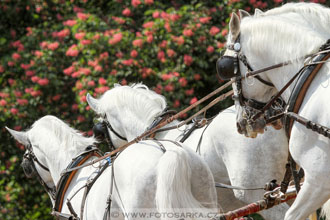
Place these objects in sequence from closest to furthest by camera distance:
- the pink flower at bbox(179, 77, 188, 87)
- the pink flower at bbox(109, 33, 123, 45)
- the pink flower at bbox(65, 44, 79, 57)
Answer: the pink flower at bbox(179, 77, 188, 87), the pink flower at bbox(109, 33, 123, 45), the pink flower at bbox(65, 44, 79, 57)

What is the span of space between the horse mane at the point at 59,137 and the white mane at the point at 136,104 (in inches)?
13.9

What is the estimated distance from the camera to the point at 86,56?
750 centimetres

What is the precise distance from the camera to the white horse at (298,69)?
3.27m

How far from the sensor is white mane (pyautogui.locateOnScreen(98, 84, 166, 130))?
488 centimetres

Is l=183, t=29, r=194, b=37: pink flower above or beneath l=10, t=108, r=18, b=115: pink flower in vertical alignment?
above

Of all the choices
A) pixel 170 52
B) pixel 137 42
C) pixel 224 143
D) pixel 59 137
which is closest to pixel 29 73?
pixel 137 42

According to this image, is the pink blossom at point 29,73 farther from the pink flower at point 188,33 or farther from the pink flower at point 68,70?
the pink flower at point 188,33

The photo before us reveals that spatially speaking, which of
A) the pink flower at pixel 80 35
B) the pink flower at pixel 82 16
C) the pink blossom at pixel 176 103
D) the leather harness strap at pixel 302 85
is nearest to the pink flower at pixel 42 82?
the pink flower at pixel 80 35

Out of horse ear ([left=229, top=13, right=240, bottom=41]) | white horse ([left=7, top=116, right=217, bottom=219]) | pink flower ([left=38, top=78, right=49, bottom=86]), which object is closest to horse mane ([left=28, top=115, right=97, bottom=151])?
white horse ([left=7, top=116, right=217, bottom=219])

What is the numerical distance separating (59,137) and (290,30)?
2190mm

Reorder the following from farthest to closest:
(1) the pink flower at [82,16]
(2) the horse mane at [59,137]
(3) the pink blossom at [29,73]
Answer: (3) the pink blossom at [29,73]
(1) the pink flower at [82,16]
(2) the horse mane at [59,137]

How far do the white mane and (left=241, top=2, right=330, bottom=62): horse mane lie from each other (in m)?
1.34

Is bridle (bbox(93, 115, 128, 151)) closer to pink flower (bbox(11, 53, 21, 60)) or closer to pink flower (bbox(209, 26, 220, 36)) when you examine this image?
pink flower (bbox(209, 26, 220, 36))

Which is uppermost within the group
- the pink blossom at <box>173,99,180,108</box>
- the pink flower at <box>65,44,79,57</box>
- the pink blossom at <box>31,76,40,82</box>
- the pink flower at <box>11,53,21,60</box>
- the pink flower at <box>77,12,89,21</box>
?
the pink flower at <box>77,12,89,21</box>
